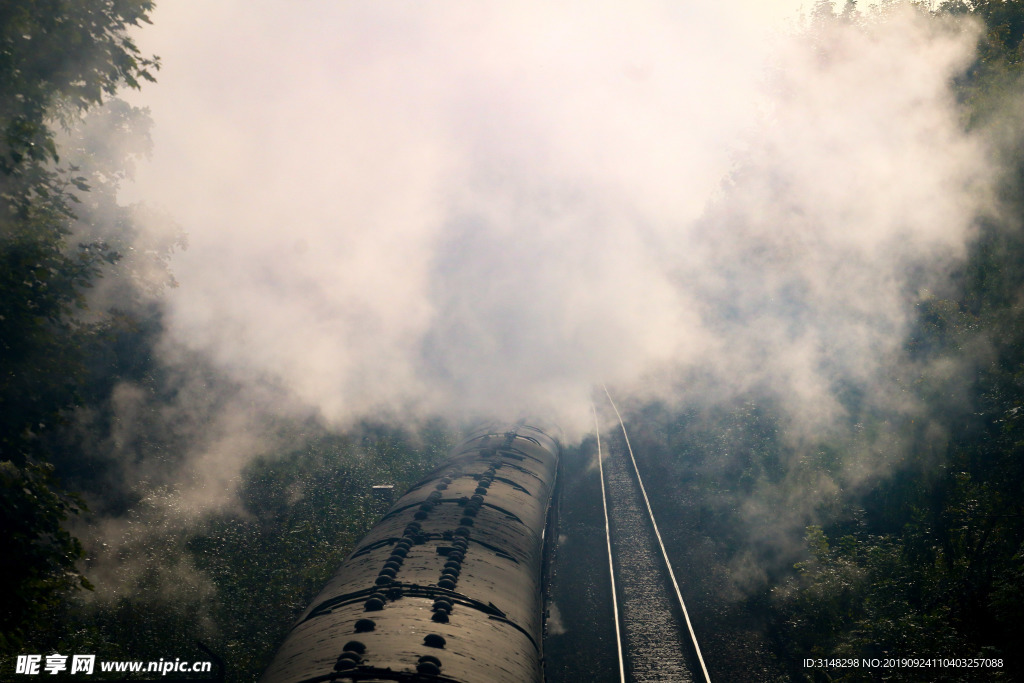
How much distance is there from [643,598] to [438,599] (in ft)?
24.6

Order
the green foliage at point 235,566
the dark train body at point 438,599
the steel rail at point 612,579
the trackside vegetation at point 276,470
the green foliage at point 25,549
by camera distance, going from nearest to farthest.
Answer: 1. the dark train body at point 438,599
2. the green foliage at point 25,549
3. the trackside vegetation at point 276,470
4. the green foliage at point 235,566
5. the steel rail at point 612,579

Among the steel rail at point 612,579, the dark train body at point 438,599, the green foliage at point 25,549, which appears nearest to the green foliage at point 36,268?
the green foliage at point 25,549

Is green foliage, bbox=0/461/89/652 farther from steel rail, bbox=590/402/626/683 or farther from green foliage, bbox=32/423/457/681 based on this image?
steel rail, bbox=590/402/626/683

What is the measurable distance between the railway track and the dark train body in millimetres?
2642

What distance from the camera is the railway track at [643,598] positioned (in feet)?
35.3

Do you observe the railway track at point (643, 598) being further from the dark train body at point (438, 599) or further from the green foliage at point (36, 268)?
the green foliage at point (36, 268)

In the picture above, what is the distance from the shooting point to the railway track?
10.8 m

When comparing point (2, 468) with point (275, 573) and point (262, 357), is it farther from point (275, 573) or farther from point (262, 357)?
point (262, 357)

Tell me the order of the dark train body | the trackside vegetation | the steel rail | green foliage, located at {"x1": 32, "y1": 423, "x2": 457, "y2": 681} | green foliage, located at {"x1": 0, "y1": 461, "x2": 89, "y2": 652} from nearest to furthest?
the dark train body, green foliage, located at {"x1": 0, "y1": 461, "x2": 89, "y2": 652}, the trackside vegetation, green foliage, located at {"x1": 32, "y1": 423, "x2": 457, "y2": 681}, the steel rail

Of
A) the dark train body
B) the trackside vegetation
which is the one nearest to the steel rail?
the trackside vegetation

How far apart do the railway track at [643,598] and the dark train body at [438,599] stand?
8.67ft

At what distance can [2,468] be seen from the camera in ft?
25.2

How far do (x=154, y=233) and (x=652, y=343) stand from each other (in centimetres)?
2746

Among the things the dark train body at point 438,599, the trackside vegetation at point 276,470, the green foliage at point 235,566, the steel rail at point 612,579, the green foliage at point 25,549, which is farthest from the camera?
the steel rail at point 612,579
